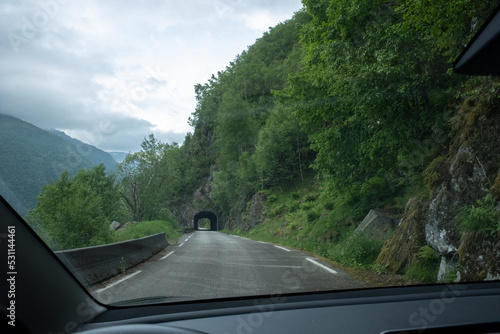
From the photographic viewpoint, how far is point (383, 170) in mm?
11305

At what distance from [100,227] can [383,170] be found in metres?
10.4

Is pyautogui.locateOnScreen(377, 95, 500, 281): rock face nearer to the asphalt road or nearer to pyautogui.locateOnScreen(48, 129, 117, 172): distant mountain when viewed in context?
the asphalt road

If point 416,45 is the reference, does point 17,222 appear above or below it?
below

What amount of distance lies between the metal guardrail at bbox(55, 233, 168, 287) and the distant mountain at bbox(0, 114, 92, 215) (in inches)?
15.9

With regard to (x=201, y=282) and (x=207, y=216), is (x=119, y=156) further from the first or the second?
(x=207, y=216)

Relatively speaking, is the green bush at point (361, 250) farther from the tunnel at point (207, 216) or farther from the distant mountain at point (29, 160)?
the tunnel at point (207, 216)

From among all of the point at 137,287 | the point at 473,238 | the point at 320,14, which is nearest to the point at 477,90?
the point at 473,238

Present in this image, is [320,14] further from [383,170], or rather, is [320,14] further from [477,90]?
[477,90]

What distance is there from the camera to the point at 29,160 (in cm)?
190

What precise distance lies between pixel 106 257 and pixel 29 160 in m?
1.08

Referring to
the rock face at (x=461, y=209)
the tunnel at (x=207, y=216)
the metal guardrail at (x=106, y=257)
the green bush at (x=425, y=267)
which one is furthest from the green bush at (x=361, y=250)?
the tunnel at (x=207, y=216)

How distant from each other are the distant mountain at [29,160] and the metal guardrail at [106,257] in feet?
1.32

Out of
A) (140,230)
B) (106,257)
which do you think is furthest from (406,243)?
(106,257)

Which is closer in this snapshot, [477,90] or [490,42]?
[490,42]
